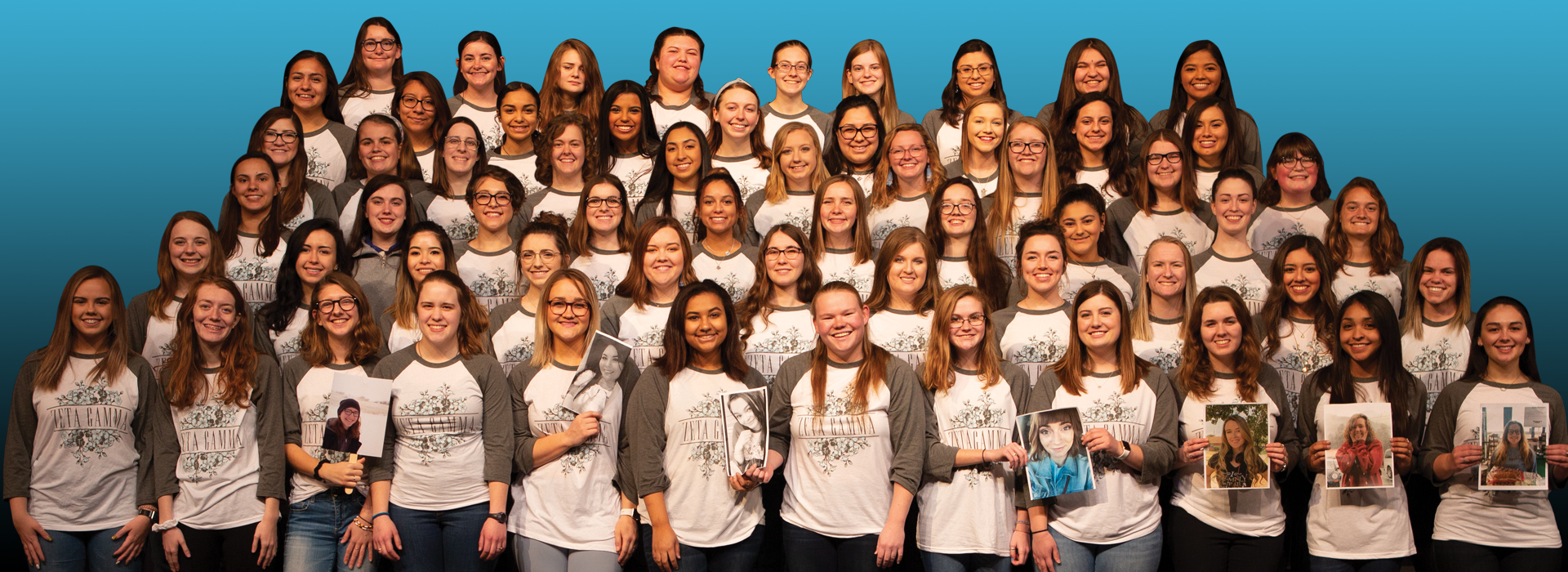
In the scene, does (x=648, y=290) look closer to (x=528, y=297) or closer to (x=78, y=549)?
(x=528, y=297)

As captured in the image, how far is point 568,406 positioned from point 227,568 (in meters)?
1.34

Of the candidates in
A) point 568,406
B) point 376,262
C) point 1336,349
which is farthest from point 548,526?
point 1336,349

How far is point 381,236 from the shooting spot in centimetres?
563

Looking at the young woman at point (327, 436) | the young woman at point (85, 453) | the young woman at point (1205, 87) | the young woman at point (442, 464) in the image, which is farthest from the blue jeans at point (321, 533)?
the young woman at point (1205, 87)

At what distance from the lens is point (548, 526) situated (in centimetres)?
462

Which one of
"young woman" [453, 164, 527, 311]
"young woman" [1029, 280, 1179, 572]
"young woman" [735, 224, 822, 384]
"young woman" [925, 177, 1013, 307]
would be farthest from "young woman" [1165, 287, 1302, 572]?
"young woman" [453, 164, 527, 311]

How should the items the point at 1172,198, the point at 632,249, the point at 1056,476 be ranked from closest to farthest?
1. the point at 1056,476
2. the point at 632,249
3. the point at 1172,198

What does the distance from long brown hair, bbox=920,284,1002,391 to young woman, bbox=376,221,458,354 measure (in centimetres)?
185

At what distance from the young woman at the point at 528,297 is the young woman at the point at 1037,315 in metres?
1.70

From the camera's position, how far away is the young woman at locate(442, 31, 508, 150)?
7004 millimetres

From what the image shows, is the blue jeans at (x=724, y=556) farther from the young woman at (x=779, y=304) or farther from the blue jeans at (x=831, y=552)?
the young woman at (x=779, y=304)

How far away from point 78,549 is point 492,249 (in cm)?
186

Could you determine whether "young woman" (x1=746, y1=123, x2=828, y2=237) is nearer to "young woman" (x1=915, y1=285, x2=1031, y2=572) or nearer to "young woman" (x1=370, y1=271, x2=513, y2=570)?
"young woman" (x1=915, y1=285, x2=1031, y2=572)

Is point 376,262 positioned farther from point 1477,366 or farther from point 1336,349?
point 1477,366
